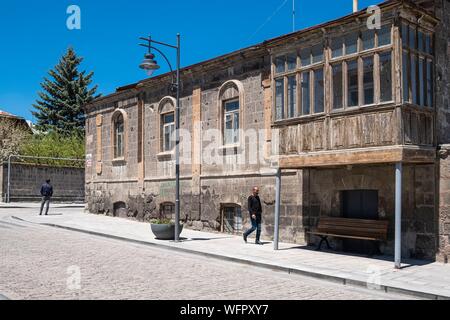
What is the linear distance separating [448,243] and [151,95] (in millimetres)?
13443

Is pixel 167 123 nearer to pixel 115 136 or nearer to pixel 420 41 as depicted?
pixel 115 136

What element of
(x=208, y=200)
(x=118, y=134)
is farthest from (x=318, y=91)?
(x=118, y=134)

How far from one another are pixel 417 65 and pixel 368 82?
1.12 meters

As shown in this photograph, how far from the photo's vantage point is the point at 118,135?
905 inches

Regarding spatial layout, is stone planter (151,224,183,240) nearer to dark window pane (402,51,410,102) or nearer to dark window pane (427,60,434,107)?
dark window pane (402,51,410,102)

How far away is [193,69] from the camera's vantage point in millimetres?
18203

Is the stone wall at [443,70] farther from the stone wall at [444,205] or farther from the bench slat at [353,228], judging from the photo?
the bench slat at [353,228]

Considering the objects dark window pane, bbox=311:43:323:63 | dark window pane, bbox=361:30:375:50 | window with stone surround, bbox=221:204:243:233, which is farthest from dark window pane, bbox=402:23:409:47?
window with stone surround, bbox=221:204:243:233

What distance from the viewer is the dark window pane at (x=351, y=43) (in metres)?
11.5

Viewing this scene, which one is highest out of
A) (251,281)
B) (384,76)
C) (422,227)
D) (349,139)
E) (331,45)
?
(331,45)

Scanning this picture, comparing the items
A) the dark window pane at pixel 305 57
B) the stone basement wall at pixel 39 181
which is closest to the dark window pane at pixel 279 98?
the dark window pane at pixel 305 57

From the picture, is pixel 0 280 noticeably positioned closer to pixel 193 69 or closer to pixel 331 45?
pixel 331 45

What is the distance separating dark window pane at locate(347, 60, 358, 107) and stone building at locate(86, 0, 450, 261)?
24mm

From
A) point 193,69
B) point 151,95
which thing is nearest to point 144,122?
point 151,95
